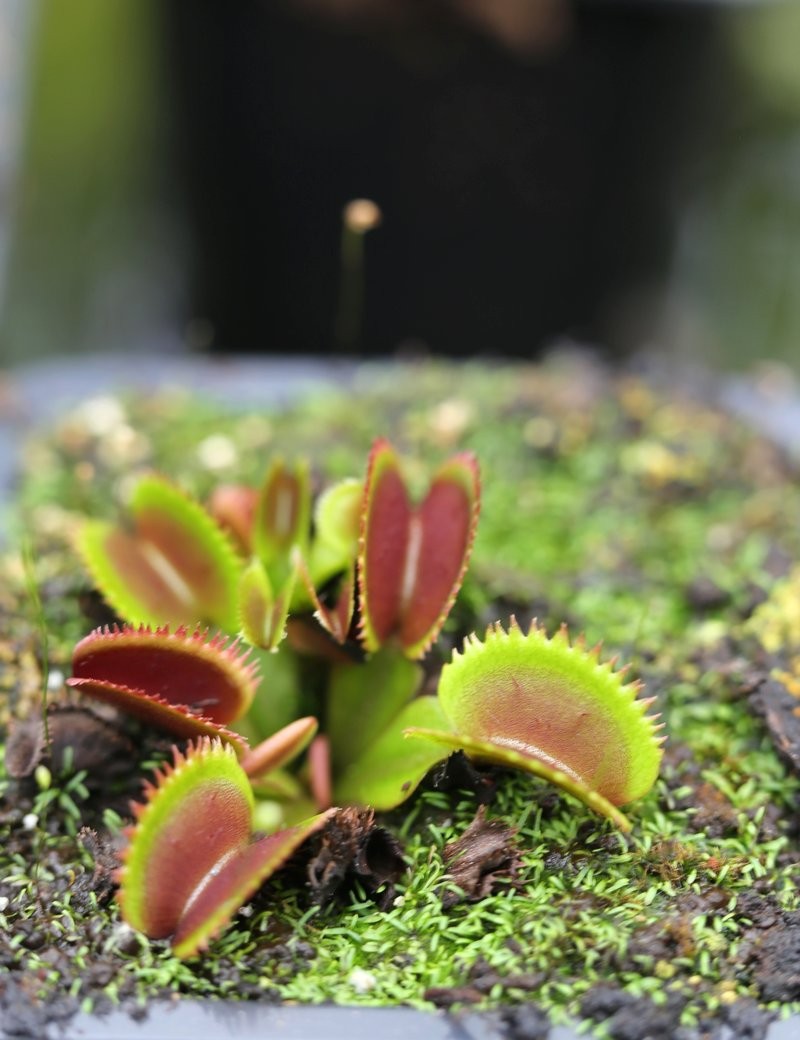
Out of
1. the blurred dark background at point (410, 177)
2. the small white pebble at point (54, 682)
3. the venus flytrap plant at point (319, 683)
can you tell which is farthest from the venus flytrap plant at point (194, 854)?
the blurred dark background at point (410, 177)

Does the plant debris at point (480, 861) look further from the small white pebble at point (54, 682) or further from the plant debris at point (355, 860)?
the small white pebble at point (54, 682)

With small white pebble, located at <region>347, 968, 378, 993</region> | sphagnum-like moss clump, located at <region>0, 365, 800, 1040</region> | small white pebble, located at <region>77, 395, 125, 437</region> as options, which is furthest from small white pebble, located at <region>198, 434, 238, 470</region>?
small white pebble, located at <region>347, 968, 378, 993</region>

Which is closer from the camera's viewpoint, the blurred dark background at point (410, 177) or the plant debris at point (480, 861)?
the plant debris at point (480, 861)

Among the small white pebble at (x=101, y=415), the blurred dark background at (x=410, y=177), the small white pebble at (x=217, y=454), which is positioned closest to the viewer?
the small white pebble at (x=217, y=454)

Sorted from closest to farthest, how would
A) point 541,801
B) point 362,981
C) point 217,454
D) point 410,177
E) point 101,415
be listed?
point 362,981, point 541,801, point 217,454, point 101,415, point 410,177

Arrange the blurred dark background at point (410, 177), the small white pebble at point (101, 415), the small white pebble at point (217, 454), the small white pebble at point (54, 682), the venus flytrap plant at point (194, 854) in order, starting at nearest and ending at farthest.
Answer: the venus flytrap plant at point (194, 854) → the small white pebble at point (54, 682) → the small white pebble at point (217, 454) → the small white pebble at point (101, 415) → the blurred dark background at point (410, 177)

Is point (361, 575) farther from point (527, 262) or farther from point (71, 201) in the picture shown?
point (71, 201)

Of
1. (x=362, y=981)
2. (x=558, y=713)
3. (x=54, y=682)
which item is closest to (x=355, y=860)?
(x=362, y=981)

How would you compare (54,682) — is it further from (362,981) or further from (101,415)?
(101,415)

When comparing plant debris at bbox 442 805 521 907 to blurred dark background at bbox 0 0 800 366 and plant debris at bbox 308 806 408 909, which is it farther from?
blurred dark background at bbox 0 0 800 366
